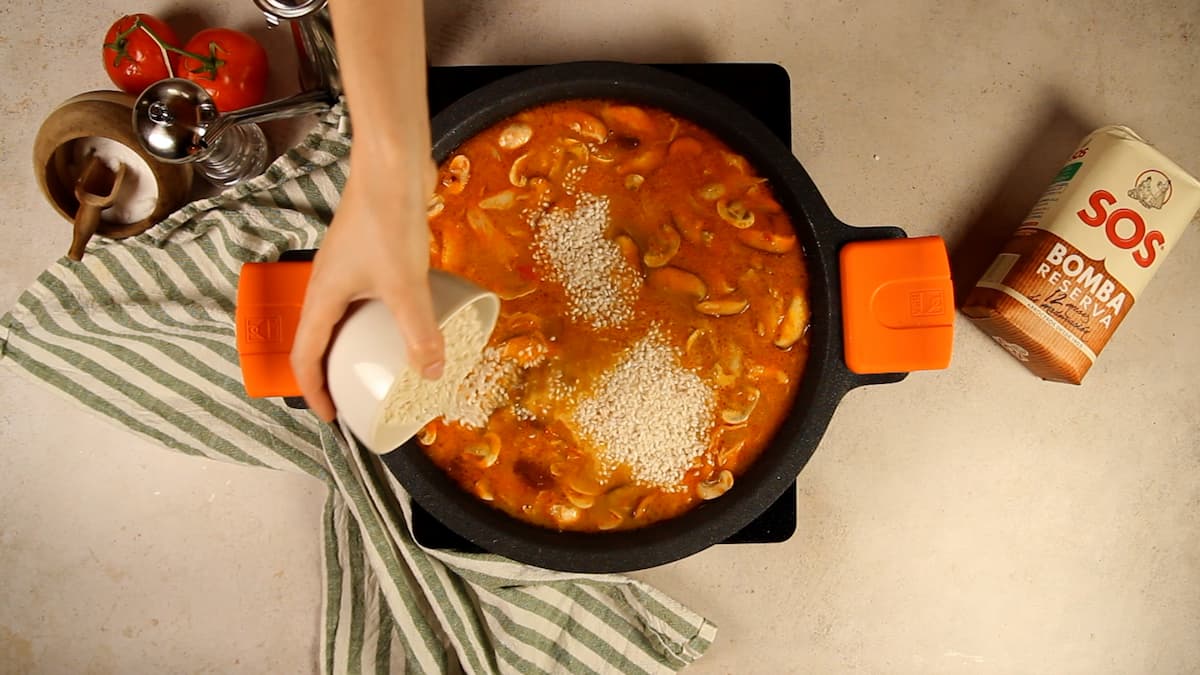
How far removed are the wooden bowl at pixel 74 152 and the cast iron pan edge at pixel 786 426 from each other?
0.42m

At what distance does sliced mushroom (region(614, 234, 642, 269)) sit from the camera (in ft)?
3.35

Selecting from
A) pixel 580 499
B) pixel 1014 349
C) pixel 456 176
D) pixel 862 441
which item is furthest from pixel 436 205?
pixel 1014 349

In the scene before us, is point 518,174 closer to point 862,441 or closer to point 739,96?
point 739,96

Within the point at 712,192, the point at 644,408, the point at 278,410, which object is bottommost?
the point at 278,410

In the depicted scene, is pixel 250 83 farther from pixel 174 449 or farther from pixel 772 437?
pixel 772 437

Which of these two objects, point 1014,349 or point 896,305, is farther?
point 1014,349

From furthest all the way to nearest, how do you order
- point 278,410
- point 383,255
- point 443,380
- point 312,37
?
point 278,410 → point 312,37 → point 443,380 → point 383,255

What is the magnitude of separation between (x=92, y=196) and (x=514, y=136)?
0.58 metres

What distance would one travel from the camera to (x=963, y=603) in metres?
1.32

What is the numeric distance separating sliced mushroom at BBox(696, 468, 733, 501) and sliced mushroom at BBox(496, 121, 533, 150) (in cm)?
47

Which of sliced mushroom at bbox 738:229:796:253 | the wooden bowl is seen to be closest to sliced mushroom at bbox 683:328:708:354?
sliced mushroom at bbox 738:229:796:253

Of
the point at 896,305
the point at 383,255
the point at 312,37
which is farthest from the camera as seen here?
the point at 312,37

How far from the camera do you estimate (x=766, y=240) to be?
3.39 ft

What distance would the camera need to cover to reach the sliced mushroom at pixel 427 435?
1.02m
